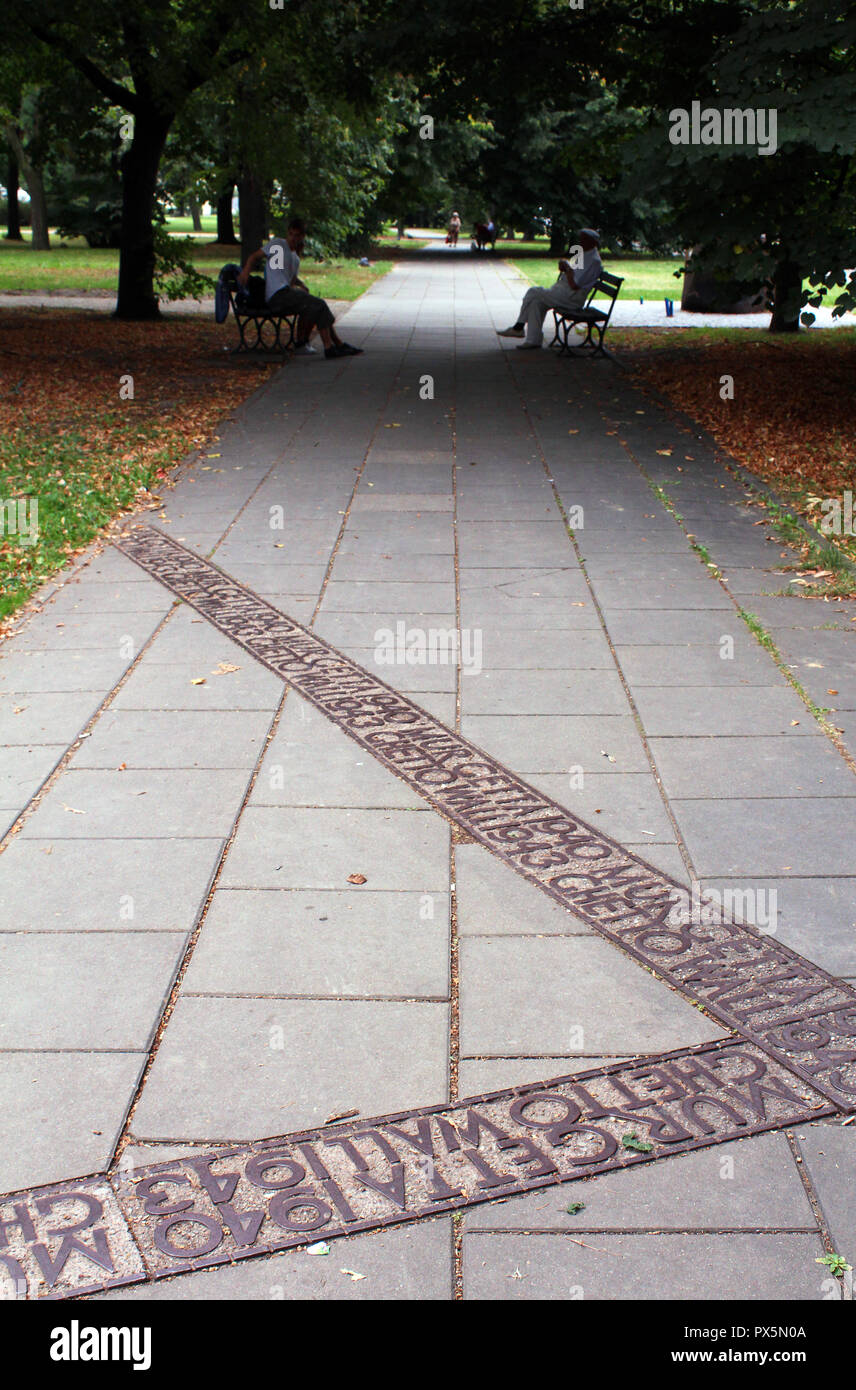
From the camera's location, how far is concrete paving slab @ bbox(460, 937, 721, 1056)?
3.27 metres

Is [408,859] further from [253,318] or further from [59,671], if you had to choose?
[253,318]

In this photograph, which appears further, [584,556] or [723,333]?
[723,333]

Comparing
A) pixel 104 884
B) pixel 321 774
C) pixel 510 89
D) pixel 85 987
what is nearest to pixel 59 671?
pixel 321 774

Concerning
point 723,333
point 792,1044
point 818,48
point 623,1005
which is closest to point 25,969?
point 623,1005

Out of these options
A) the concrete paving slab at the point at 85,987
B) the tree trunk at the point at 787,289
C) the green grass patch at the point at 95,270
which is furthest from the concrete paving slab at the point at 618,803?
the green grass patch at the point at 95,270

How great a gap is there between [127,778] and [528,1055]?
7.15ft

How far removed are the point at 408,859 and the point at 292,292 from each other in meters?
13.3

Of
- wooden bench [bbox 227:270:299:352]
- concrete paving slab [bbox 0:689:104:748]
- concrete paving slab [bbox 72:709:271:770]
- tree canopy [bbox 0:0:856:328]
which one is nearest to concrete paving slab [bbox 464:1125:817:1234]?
concrete paving slab [bbox 72:709:271:770]

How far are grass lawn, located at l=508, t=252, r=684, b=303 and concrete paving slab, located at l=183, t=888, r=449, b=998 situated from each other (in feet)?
74.9

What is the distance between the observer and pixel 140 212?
19047 mm

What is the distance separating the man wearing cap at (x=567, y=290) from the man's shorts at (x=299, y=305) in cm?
288

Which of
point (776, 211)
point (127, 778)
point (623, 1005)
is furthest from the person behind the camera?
point (776, 211)

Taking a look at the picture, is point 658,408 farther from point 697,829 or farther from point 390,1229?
point 390,1229

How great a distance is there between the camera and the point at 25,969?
11.7ft
